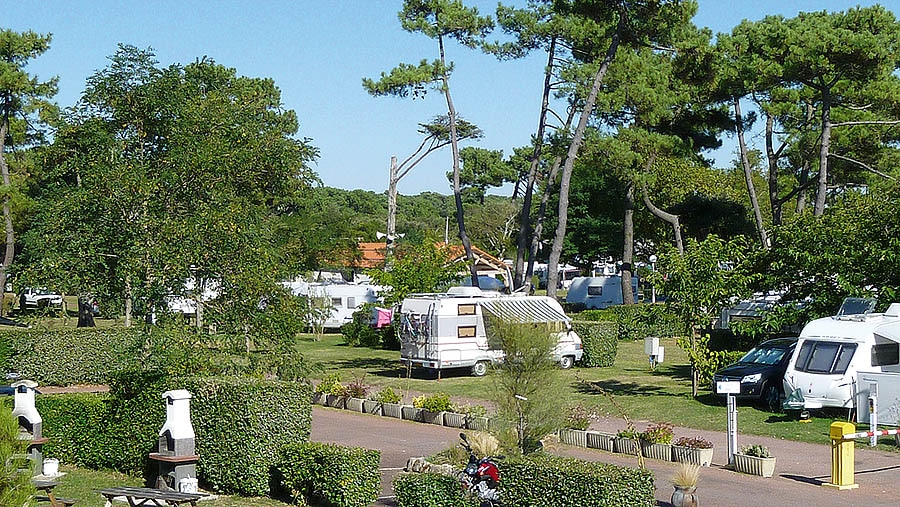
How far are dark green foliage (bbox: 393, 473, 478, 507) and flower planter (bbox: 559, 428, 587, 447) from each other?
600cm

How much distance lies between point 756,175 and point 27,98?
42.2m

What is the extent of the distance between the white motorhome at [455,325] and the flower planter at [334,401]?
4.55 metres

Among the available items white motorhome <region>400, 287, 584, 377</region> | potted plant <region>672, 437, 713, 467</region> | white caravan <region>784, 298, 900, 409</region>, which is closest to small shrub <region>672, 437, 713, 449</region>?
potted plant <region>672, 437, 713, 467</region>

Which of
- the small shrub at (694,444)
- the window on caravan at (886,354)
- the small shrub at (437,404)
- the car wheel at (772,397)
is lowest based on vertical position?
the small shrub at (694,444)

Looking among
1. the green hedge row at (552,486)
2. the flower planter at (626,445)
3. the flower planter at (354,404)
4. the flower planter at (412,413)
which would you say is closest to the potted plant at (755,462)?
the flower planter at (626,445)

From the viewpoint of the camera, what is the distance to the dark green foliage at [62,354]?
24.0 m

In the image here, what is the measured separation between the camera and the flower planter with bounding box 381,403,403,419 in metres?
19.3

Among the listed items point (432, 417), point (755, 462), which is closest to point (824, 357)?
point (755, 462)

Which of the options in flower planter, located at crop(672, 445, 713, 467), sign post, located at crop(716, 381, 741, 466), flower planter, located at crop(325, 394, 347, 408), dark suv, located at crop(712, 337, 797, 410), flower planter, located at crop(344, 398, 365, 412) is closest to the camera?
sign post, located at crop(716, 381, 741, 466)

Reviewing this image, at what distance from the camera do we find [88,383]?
24.5 meters

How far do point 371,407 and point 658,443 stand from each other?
6974mm

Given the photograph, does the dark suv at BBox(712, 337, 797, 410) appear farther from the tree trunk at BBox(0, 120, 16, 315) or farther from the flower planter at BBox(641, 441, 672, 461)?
the tree trunk at BBox(0, 120, 16, 315)

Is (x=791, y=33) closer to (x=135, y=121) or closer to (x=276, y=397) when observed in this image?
(x=135, y=121)

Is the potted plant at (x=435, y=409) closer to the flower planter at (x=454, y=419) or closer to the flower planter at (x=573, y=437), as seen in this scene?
the flower planter at (x=454, y=419)
